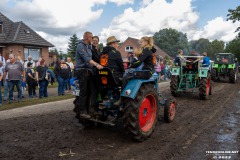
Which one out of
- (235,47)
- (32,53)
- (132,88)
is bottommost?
(132,88)

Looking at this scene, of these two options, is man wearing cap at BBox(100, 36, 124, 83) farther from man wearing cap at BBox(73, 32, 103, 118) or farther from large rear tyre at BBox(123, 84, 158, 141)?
large rear tyre at BBox(123, 84, 158, 141)

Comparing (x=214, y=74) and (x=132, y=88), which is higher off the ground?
(x=214, y=74)

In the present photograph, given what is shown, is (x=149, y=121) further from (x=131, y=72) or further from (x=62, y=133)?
(x=62, y=133)

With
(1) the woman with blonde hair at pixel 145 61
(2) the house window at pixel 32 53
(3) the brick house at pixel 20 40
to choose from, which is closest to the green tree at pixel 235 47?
(3) the brick house at pixel 20 40

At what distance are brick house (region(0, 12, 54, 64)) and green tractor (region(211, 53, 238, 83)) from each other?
20064 mm

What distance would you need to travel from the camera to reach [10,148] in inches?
173

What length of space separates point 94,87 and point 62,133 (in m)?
1.24

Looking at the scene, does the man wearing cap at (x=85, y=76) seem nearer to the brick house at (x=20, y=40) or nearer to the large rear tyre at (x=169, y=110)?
the large rear tyre at (x=169, y=110)

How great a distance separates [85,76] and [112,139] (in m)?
1.37

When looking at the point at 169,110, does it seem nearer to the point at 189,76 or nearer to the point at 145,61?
the point at 145,61

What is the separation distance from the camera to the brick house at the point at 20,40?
2655 centimetres

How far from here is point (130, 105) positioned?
457cm

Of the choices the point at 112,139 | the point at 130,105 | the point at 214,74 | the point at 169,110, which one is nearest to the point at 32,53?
the point at 214,74

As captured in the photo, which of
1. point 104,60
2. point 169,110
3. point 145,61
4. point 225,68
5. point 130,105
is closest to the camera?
point 130,105
